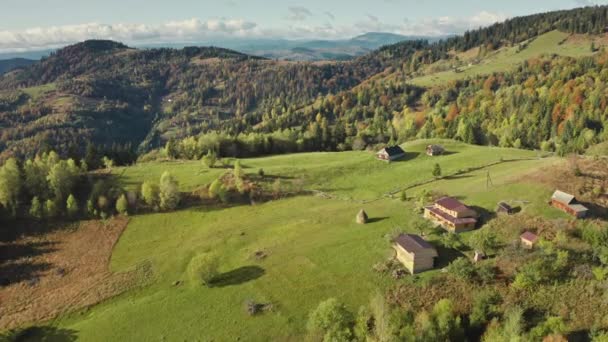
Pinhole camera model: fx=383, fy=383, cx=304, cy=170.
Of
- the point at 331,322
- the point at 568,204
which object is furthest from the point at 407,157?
the point at 331,322

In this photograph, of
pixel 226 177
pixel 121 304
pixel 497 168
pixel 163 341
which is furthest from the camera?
pixel 226 177

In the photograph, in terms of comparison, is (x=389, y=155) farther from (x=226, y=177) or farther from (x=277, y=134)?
(x=277, y=134)

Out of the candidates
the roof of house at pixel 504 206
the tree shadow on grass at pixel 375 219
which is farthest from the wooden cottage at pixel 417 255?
the roof of house at pixel 504 206

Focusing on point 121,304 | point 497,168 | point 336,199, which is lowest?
point 121,304

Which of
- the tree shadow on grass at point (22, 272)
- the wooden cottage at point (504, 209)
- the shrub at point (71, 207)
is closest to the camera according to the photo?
the wooden cottage at point (504, 209)

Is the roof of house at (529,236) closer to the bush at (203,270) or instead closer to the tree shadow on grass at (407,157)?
the bush at (203,270)

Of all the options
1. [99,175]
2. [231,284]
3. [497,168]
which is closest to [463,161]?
[497,168]

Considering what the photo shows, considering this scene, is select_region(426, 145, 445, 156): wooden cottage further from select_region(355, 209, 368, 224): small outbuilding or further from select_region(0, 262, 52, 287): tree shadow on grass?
select_region(0, 262, 52, 287): tree shadow on grass
